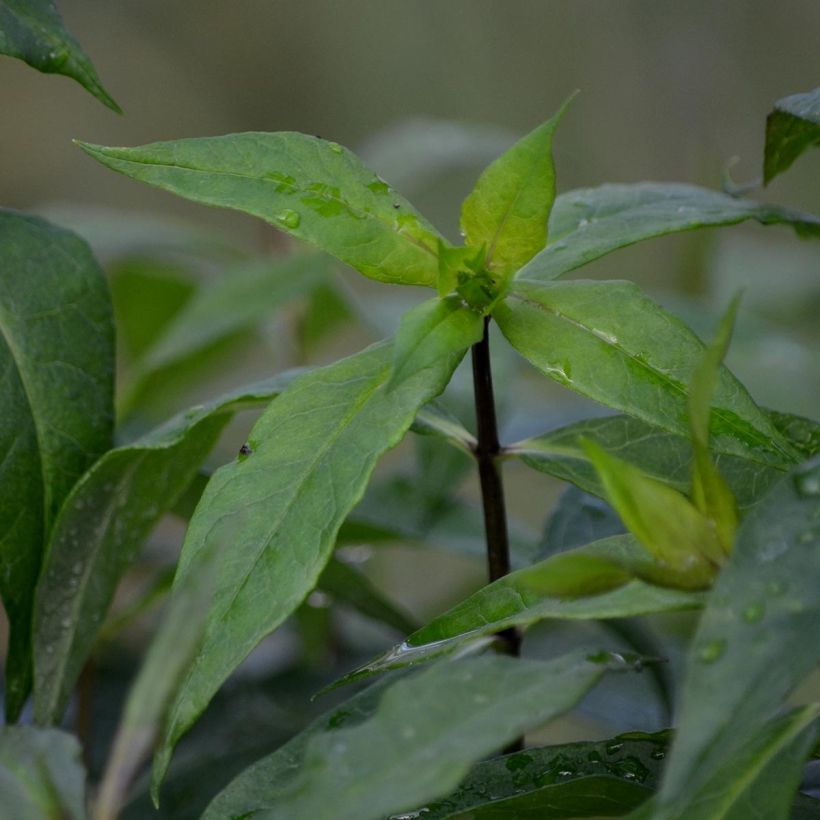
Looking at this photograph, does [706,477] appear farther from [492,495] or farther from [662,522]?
[492,495]

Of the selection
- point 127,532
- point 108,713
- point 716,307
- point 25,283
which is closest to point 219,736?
point 108,713

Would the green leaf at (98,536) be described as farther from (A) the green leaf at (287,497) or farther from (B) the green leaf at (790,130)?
(B) the green leaf at (790,130)

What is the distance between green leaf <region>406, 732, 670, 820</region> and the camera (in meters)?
0.42

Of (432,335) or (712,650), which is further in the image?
(432,335)

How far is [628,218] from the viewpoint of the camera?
0.53 meters

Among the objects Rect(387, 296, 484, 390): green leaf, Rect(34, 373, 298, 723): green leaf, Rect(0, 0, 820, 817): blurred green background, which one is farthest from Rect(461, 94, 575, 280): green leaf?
Rect(0, 0, 820, 817): blurred green background

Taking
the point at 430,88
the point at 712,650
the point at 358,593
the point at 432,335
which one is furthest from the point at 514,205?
the point at 430,88

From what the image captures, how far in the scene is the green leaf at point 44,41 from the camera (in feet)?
1.69

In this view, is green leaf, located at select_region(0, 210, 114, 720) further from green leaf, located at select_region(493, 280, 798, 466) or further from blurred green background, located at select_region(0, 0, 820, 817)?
blurred green background, located at select_region(0, 0, 820, 817)

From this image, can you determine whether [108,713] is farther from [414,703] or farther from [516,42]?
[516,42]

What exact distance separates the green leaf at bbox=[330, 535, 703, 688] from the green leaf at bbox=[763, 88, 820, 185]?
0.23 m

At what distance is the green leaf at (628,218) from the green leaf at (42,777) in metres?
0.29

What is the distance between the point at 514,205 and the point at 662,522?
16 cm

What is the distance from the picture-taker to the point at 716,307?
1.11 metres
